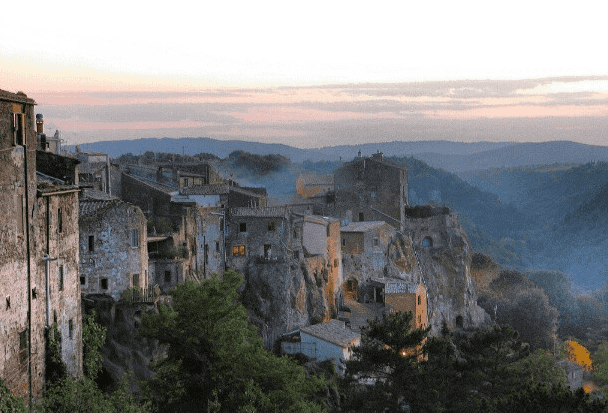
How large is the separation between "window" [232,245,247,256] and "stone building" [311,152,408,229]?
20378 millimetres

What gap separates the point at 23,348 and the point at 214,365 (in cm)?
969

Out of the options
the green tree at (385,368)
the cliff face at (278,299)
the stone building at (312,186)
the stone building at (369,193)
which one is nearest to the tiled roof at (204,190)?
the cliff face at (278,299)

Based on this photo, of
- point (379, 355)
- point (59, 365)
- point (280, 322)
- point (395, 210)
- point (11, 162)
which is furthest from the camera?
point (395, 210)

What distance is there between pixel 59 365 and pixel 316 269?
3488 centimetres

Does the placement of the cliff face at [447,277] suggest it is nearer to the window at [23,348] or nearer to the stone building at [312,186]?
the stone building at [312,186]

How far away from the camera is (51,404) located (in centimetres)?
2241

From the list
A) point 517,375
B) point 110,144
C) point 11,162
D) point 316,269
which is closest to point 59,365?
point 11,162

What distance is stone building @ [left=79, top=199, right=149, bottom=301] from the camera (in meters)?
37.0

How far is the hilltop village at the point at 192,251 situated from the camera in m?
23.1

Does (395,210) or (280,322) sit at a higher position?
(395,210)

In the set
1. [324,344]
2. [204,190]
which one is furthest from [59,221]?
[204,190]

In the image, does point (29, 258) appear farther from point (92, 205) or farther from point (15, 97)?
point (92, 205)

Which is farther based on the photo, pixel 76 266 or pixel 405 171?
pixel 405 171

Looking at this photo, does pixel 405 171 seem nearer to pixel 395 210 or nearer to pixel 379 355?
pixel 395 210
